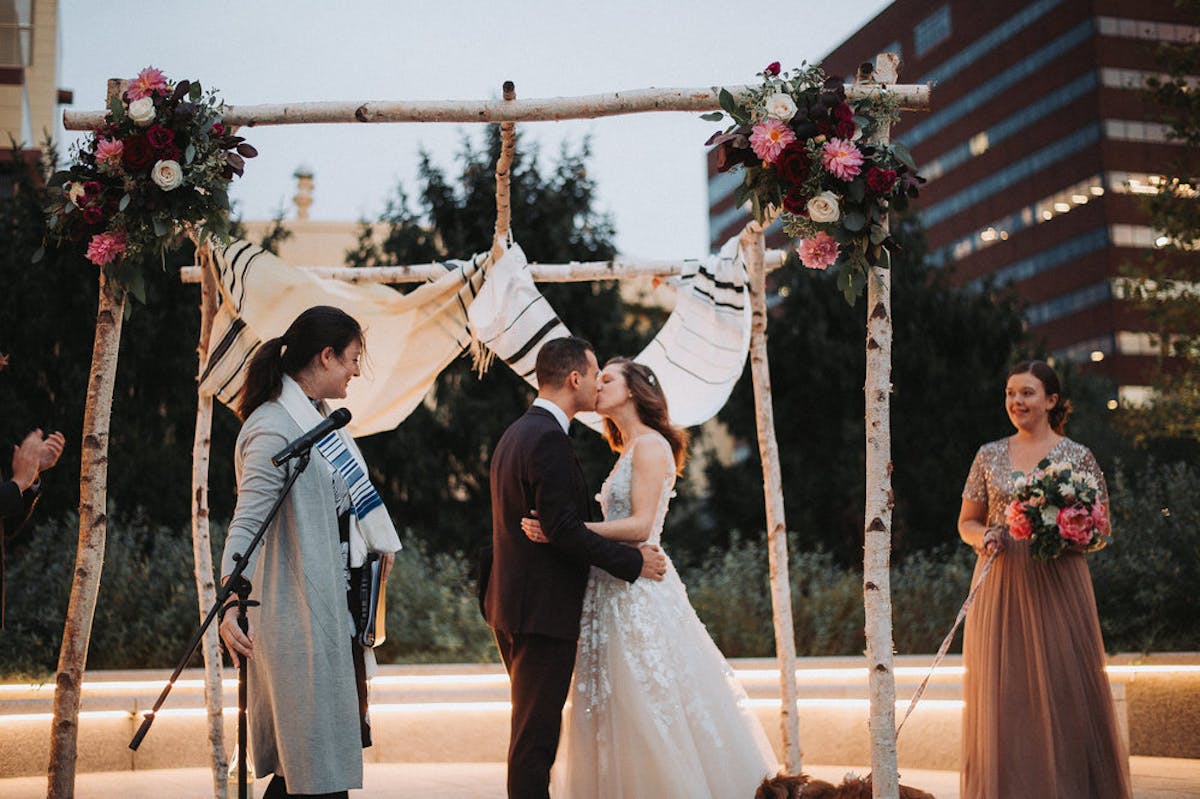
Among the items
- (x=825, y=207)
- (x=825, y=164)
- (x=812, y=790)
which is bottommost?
(x=812, y=790)

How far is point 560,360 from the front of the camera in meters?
4.40

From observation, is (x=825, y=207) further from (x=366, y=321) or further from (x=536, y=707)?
(x=366, y=321)

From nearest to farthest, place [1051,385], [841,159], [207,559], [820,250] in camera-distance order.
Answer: [841,159] → [820,250] → [1051,385] → [207,559]

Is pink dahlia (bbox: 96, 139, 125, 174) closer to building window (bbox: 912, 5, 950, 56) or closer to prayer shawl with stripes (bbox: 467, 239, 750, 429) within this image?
prayer shawl with stripes (bbox: 467, 239, 750, 429)

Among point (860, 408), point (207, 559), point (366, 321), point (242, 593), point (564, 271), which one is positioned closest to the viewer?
point (242, 593)

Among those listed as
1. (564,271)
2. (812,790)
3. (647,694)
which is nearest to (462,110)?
(564,271)

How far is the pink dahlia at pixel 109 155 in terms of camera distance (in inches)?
179

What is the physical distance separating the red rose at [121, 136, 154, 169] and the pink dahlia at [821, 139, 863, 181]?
254 cm

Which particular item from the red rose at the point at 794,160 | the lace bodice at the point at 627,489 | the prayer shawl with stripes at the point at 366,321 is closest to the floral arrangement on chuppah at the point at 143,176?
the prayer shawl with stripes at the point at 366,321

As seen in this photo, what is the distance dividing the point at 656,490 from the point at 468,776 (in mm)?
2875

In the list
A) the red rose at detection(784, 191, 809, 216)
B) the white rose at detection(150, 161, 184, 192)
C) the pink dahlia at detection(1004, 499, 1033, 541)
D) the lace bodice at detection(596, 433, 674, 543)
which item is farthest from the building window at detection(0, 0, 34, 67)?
the pink dahlia at detection(1004, 499, 1033, 541)

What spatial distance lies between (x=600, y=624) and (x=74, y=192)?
2.64 meters

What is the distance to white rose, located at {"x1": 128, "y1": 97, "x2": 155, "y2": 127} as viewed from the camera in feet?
14.8

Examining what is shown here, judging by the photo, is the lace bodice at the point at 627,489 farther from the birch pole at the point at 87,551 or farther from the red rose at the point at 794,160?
the birch pole at the point at 87,551
